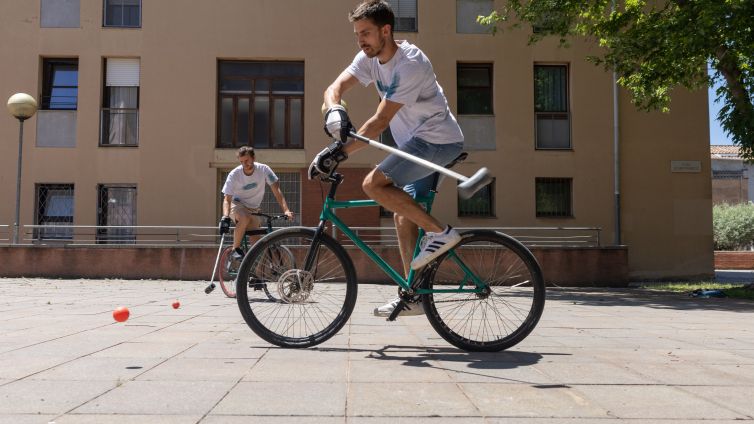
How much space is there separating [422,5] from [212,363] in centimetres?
1548

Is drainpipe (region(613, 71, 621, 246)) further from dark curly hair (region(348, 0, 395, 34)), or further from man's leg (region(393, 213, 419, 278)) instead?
dark curly hair (region(348, 0, 395, 34))

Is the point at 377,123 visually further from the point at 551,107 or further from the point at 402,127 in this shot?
the point at 551,107

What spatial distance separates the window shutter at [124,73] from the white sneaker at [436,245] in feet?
50.6

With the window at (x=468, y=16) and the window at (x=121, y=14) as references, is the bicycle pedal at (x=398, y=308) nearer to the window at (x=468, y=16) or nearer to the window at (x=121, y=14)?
the window at (x=468, y=16)

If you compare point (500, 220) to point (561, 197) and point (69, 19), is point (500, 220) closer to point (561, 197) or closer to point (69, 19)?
point (561, 197)

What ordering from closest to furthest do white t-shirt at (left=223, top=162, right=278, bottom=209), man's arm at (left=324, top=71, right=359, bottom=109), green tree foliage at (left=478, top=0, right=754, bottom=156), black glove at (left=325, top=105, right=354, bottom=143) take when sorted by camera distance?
1. black glove at (left=325, top=105, right=354, bottom=143)
2. man's arm at (left=324, top=71, right=359, bottom=109)
3. white t-shirt at (left=223, top=162, right=278, bottom=209)
4. green tree foliage at (left=478, top=0, right=754, bottom=156)

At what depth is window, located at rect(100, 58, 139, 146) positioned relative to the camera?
17.0 m

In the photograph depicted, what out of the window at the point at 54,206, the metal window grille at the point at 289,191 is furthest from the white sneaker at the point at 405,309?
the window at the point at 54,206

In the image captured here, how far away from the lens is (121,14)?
Answer: 56.1 ft

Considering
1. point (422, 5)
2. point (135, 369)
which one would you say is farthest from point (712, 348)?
point (422, 5)

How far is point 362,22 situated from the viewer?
3707mm

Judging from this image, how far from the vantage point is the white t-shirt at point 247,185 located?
757cm

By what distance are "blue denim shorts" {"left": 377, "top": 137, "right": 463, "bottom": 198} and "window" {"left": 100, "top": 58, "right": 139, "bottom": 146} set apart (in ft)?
48.2

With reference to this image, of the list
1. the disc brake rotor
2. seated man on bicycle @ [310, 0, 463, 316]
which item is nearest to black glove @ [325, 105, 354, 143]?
seated man on bicycle @ [310, 0, 463, 316]
